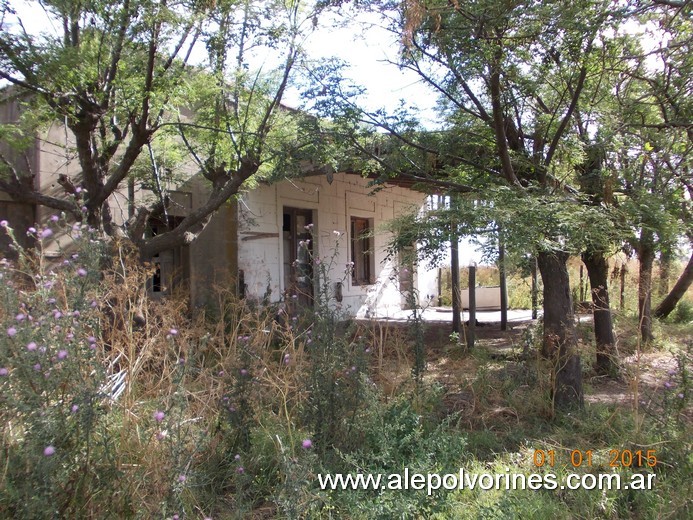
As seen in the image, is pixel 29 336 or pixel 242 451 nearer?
pixel 29 336

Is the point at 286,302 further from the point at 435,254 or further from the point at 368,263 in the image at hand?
the point at 368,263

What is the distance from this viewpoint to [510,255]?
13.7 feet

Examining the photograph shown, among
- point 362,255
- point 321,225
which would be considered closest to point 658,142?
point 321,225

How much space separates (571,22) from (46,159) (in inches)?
264

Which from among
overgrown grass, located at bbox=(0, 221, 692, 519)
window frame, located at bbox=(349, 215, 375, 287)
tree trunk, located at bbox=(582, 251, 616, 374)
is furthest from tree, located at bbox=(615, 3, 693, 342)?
window frame, located at bbox=(349, 215, 375, 287)

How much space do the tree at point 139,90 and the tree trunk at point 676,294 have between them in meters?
7.91

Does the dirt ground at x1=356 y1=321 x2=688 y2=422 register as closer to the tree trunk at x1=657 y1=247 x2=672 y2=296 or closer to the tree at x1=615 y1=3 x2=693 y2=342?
the tree at x1=615 y1=3 x2=693 y2=342

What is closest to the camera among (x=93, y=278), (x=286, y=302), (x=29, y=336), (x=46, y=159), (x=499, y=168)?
(x=29, y=336)

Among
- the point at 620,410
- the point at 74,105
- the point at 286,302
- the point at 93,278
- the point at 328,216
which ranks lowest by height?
the point at 620,410

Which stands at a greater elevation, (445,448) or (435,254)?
(435,254)

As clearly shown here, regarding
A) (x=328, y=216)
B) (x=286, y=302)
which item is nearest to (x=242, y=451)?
(x=286, y=302)

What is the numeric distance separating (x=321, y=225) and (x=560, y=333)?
690cm
